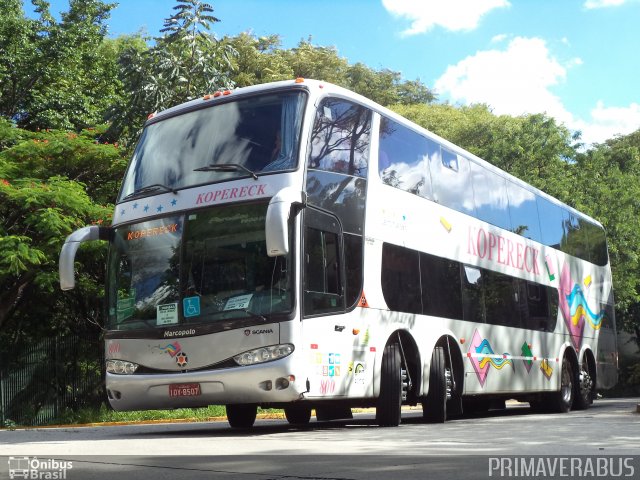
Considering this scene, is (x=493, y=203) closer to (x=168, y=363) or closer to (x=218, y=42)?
(x=168, y=363)

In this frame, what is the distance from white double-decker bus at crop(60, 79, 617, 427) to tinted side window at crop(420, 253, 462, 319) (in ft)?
0.11

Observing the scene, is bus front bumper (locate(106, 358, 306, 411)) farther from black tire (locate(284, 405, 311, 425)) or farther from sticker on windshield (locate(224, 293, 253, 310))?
black tire (locate(284, 405, 311, 425))

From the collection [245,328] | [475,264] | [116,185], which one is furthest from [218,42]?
[245,328]

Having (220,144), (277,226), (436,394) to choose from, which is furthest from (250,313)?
(436,394)

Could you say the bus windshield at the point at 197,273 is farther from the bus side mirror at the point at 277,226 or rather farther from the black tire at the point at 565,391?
the black tire at the point at 565,391

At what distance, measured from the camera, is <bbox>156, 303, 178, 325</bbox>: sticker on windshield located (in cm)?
1086

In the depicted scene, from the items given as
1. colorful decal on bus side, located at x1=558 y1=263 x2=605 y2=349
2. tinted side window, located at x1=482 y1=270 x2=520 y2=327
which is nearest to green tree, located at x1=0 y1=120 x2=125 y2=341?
tinted side window, located at x1=482 y1=270 x2=520 y2=327

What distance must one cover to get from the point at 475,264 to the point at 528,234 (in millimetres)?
3291

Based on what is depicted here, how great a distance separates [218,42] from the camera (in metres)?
23.7

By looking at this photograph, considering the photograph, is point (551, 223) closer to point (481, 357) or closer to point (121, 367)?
point (481, 357)

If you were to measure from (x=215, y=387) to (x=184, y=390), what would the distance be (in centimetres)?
43

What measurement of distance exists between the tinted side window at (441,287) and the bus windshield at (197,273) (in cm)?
353

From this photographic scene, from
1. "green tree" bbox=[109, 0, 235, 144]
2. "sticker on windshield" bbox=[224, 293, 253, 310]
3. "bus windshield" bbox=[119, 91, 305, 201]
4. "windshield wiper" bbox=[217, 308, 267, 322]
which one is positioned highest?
"green tree" bbox=[109, 0, 235, 144]

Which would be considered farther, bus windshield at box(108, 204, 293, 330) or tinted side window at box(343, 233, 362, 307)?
tinted side window at box(343, 233, 362, 307)
